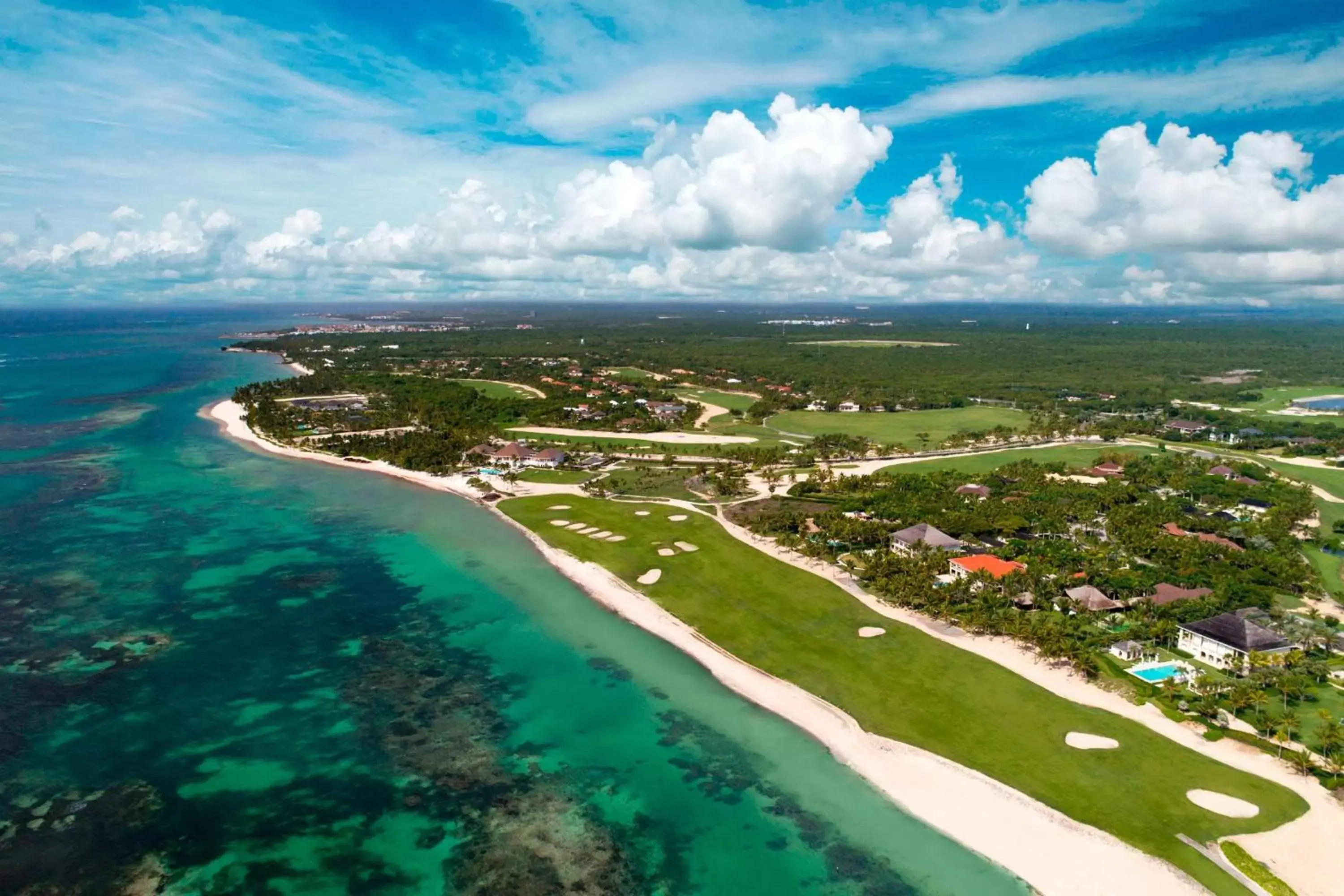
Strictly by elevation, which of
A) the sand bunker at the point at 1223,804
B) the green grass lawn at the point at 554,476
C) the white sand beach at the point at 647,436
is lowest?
the white sand beach at the point at 647,436

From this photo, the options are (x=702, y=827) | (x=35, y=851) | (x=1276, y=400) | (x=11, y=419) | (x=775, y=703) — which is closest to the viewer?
(x=35, y=851)

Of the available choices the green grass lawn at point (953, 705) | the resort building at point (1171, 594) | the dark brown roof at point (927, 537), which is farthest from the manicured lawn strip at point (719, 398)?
the resort building at point (1171, 594)

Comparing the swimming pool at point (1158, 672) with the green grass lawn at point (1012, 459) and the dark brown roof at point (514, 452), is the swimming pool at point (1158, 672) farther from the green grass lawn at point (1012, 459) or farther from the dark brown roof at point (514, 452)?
the dark brown roof at point (514, 452)

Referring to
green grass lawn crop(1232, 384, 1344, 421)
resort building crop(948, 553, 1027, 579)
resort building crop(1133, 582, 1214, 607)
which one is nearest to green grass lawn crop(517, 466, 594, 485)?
resort building crop(948, 553, 1027, 579)

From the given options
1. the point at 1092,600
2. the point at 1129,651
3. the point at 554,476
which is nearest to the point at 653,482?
the point at 554,476

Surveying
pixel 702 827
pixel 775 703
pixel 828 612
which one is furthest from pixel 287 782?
pixel 828 612

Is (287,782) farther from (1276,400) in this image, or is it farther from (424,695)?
(1276,400)
